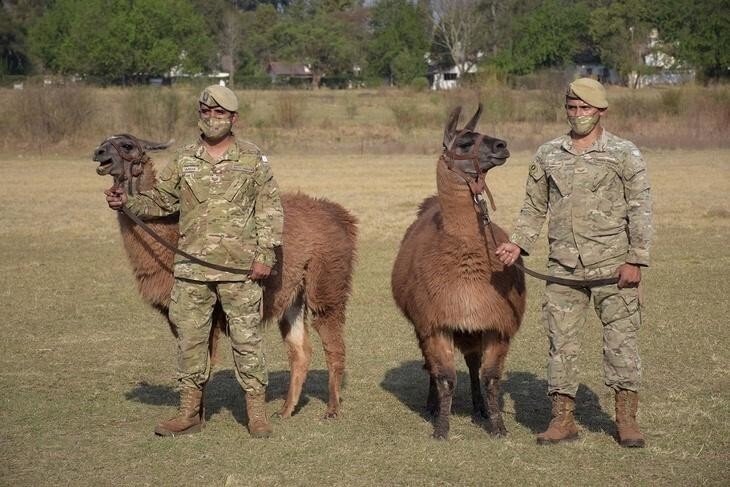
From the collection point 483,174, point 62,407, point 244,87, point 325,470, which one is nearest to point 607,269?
point 483,174

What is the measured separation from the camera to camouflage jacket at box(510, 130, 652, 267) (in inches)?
283

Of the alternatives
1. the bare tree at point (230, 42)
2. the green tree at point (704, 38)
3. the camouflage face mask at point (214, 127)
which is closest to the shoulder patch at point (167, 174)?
the camouflage face mask at point (214, 127)

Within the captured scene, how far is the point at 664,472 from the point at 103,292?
9419mm

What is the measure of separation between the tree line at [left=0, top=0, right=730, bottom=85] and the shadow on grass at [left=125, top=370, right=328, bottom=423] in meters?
48.7

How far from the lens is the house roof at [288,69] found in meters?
97.1

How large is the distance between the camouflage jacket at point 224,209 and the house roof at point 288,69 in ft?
292

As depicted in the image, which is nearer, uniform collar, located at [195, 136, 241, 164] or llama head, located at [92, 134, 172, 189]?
uniform collar, located at [195, 136, 241, 164]

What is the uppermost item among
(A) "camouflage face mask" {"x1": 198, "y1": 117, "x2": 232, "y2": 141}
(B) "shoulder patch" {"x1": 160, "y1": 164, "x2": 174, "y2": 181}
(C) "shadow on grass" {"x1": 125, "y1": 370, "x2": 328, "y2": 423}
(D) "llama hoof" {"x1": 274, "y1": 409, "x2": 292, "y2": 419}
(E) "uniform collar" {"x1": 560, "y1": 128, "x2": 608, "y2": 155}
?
(A) "camouflage face mask" {"x1": 198, "y1": 117, "x2": 232, "y2": 141}

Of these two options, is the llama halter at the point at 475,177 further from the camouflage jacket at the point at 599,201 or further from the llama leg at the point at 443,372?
the llama leg at the point at 443,372

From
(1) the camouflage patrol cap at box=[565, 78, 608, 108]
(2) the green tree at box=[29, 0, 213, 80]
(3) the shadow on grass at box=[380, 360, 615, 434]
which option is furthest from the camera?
(2) the green tree at box=[29, 0, 213, 80]

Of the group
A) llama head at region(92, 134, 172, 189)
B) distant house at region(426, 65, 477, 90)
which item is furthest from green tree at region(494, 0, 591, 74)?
llama head at region(92, 134, 172, 189)

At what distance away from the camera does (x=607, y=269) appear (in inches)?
287

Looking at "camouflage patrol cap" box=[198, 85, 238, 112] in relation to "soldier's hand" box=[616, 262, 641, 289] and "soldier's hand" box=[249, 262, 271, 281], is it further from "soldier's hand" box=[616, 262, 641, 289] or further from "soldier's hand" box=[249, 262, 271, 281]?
"soldier's hand" box=[616, 262, 641, 289]

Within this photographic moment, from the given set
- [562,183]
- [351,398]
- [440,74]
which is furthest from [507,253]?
[440,74]
